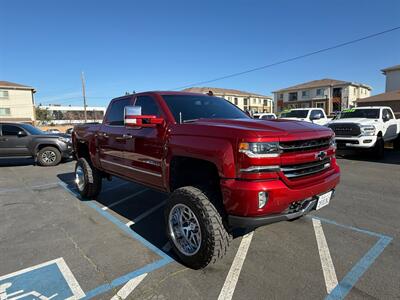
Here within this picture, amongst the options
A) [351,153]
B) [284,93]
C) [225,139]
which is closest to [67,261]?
[225,139]

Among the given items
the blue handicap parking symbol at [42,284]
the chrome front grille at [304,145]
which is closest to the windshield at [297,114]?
the chrome front grille at [304,145]

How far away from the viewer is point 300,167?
115 inches

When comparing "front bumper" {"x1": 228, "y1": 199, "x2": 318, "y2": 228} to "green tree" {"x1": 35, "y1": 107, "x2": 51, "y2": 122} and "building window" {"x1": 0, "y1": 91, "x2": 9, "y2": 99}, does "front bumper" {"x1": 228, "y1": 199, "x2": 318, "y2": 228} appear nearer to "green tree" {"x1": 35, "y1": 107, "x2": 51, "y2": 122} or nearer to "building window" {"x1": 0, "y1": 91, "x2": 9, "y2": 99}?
"building window" {"x1": 0, "y1": 91, "x2": 9, "y2": 99}

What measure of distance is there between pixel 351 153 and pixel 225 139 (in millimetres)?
11490

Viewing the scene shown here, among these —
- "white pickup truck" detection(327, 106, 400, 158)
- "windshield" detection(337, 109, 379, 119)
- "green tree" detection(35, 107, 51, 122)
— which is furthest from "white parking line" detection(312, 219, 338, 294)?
"green tree" detection(35, 107, 51, 122)

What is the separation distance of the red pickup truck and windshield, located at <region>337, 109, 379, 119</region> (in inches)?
375

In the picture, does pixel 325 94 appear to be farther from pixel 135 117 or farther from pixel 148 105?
pixel 135 117

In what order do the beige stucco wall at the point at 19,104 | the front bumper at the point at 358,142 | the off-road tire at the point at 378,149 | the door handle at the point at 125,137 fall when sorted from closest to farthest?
the door handle at the point at 125,137 → the front bumper at the point at 358,142 → the off-road tire at the point at 378,149 → the beige stucco wall at the point at 19,104

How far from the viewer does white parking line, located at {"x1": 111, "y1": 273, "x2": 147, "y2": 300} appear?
104 inches

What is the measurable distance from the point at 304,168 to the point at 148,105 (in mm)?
2374

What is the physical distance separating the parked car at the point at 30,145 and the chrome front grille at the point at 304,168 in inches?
401

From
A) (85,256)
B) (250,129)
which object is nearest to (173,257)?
(85,256)

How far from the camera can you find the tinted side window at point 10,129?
425 inches

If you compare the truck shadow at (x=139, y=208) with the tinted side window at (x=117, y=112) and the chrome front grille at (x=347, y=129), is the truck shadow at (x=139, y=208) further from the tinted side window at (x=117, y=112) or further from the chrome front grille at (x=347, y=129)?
the chrome front grille at (x=347, y=129)
